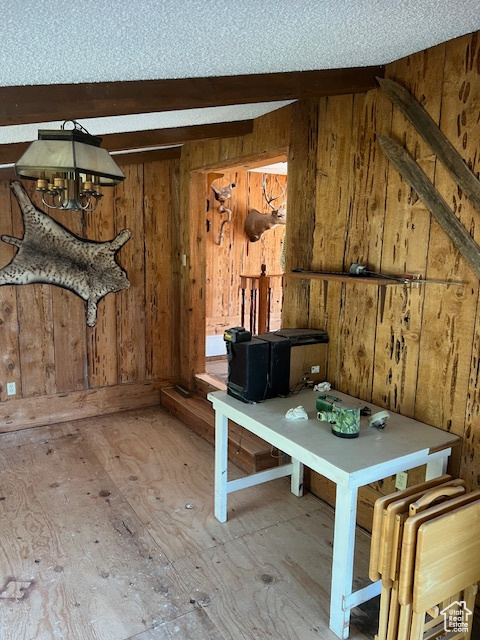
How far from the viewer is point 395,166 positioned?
2.32 meters

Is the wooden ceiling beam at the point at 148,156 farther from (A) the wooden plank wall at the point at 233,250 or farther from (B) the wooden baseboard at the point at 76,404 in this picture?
(B) the wooden baseboard at the point at 76,404

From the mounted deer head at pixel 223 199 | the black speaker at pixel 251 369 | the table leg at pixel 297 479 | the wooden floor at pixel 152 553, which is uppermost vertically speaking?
the mounted deer head at pixel 223 199

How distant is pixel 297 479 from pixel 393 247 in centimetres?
149

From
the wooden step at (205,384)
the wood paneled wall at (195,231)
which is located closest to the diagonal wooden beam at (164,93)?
the wood paneled wall at (195,231)

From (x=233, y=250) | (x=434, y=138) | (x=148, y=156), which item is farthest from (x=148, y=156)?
(x=434, y=138)

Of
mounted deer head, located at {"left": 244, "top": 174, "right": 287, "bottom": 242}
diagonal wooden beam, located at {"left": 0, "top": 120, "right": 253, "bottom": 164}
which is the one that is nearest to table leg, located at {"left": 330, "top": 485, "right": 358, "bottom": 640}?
diagonal wooden beam, located at {"left": 0, "top": 120, "right": 253, "bottom": 164}

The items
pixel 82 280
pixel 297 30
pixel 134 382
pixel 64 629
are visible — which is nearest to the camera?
pixel 297 30

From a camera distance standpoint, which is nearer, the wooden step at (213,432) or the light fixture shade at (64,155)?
the light fixture shade at (64,155)

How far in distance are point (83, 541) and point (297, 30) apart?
8.12 ft

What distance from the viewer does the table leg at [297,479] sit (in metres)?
2.89

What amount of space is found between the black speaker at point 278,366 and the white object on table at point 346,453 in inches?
2.8

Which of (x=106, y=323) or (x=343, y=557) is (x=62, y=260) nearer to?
(x=106, y=323)

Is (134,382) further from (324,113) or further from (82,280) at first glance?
(324,113)

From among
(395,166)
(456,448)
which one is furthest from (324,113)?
(456,448)
